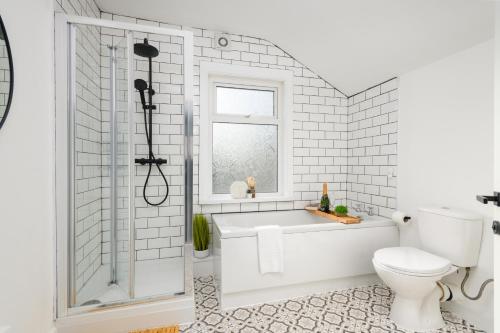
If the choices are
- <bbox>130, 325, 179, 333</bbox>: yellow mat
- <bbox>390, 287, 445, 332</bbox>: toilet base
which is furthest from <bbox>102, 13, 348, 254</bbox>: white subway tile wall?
<bbox>390, 287, 445, 332</bbox>: toilet base

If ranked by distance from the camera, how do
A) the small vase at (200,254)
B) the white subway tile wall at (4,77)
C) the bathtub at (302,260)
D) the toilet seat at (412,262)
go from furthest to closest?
the small vase at (200,254) → the bathtub at (302,260) → the toilet seat at (412,262) → the white subway tile wall at (4,77)

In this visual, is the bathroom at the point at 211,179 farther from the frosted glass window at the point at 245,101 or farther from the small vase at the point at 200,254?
the frosted glass window at the point at 245,101

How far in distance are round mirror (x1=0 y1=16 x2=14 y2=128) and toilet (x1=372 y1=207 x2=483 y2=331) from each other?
2.36 meters

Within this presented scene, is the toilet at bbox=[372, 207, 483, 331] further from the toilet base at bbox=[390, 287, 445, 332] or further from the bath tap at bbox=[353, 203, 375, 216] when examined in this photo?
the bath tap at bbox=[353, 203, 375, 216]

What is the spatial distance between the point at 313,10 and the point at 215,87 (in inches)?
49.1

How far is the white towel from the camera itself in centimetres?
207

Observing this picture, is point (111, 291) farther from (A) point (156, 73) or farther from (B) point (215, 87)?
(B) point (215, 87)

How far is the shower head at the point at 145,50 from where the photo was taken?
184 cm

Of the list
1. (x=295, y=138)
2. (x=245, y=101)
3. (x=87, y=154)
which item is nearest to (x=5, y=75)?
(x=87, y=154)

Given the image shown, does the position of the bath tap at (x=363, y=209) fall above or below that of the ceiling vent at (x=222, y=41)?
below

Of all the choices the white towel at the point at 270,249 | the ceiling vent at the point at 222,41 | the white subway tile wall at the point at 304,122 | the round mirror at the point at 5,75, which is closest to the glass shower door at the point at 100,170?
the round mirror at the point at 5,75

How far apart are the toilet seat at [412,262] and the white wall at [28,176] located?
7.16 feet

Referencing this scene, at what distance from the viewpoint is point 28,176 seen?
1367 millimetres

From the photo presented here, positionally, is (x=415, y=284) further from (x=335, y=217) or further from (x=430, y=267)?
(x=335, y=217)
